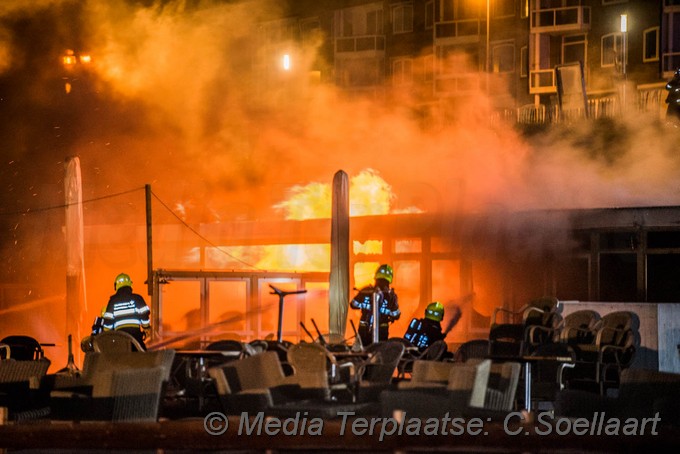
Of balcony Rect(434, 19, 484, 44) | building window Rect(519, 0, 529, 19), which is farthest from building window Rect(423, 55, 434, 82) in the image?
building window Rect(519, 0, 529, 19)

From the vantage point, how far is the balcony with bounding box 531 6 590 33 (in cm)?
3544

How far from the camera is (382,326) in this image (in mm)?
13422

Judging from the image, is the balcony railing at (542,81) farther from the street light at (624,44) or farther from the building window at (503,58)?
the street light at (624,44)

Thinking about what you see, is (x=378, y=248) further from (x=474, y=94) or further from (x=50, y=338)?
(x=474, y=94)

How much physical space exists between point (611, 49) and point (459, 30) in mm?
6257

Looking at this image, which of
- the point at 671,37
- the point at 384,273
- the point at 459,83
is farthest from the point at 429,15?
the point at 384,273

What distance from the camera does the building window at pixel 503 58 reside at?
37.2m

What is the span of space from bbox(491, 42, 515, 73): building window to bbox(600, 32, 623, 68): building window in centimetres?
364

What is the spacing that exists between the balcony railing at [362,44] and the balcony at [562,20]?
7.16m

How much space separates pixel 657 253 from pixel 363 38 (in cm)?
2563

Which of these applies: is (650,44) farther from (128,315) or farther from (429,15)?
(128,315)

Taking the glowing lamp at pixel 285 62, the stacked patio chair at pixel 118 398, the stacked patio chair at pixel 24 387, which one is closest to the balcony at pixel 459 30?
the glowing lamp at pixel 285 62

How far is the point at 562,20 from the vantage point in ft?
117

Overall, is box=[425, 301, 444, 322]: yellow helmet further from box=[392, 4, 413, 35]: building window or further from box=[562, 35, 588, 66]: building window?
Answer: box=[392, 4, 413, 35]: building window
